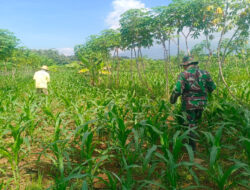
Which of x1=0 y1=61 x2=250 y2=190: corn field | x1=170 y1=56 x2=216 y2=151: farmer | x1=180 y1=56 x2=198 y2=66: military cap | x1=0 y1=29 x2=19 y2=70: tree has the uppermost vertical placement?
x1=0 y1=29 x2=19 y2=70: tree

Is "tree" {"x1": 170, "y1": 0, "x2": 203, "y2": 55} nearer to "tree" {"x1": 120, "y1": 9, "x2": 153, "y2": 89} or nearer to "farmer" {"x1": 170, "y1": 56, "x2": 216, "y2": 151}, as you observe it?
"tree" {"x1": 120, "y1": 9, "x2": 153, "y2": 89}

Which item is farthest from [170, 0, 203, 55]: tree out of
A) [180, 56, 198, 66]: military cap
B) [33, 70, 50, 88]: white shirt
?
[33, 70, 50, 88]: white shirt

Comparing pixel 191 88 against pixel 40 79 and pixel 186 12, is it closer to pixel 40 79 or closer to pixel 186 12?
pixel 186 12

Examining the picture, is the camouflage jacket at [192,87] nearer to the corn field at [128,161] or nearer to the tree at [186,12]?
the corn field at [128,161]

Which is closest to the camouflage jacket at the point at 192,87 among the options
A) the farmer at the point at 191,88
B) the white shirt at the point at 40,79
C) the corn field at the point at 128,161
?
the farmer at the point at 191,88

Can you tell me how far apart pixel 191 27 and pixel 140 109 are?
3.56 metres

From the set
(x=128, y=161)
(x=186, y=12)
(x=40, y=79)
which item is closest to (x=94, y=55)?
(x=40, y=79)

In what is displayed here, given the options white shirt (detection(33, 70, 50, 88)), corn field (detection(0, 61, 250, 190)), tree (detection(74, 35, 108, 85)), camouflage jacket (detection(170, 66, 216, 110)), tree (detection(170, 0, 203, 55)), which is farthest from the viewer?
tree (detection(74, 35, 108, 85))

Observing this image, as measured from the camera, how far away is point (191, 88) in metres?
2.91

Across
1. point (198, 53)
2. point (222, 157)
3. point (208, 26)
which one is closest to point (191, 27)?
point (208, 26)

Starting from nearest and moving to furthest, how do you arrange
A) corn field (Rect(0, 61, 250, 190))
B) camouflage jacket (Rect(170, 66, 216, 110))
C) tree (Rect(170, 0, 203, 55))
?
corn field (Rect(0, 61, 250, 190)) → camouflage jacket (Rect(170, 66, 216, 110)) → tree (Rect(170, 0, 203, 55))

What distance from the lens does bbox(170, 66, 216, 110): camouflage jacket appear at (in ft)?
→ 9.48

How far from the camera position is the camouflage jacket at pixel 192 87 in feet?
9.48

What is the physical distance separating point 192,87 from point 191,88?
0.07 ft
